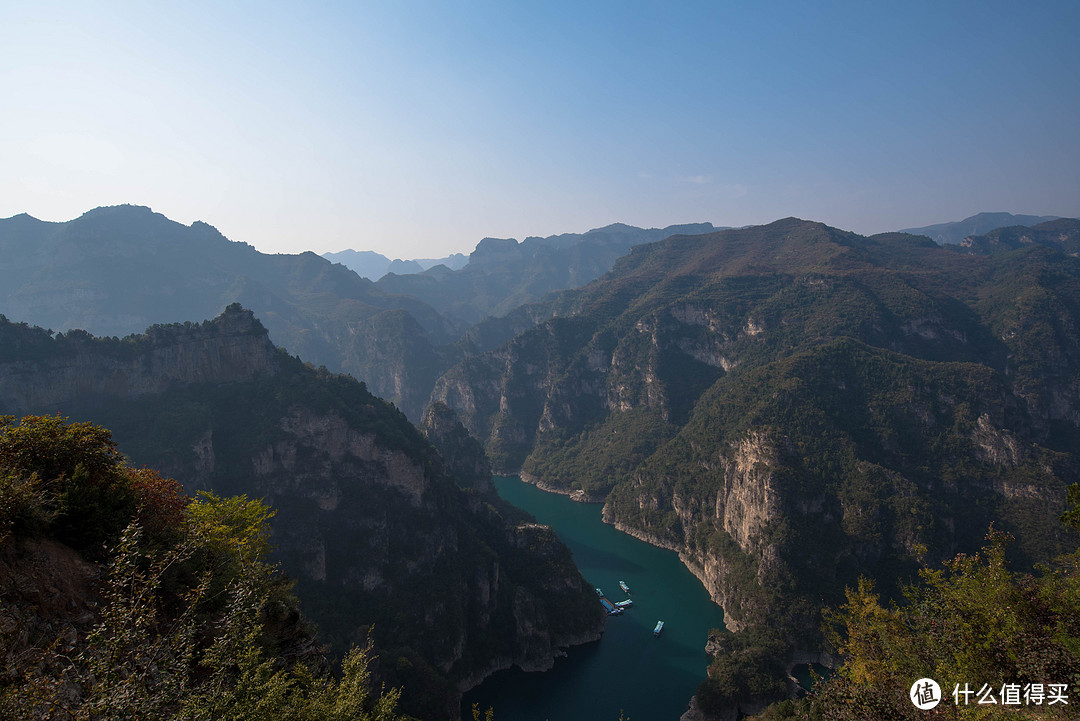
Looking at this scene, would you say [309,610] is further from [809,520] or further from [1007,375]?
[1007,375]

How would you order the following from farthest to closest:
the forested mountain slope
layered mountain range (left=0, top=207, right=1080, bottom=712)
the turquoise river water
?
the forested mountain slope → layered mountain range (left=0, top=207, right=1080, bottom=712) → the turquoise river water

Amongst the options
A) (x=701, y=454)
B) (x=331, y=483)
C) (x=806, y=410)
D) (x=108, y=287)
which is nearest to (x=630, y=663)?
(x=331, y=483)

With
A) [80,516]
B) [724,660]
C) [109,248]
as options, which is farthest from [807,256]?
[109,248]

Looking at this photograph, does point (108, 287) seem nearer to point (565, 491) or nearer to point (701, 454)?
point (565, 491)

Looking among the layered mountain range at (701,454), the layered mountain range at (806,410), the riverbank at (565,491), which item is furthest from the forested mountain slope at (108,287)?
the layered mountain range at (701,454)

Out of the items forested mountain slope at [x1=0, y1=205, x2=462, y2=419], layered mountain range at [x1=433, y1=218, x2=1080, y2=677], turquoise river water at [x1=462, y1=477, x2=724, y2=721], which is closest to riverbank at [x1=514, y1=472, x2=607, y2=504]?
layered mountain range at [x1=433, y1=218, x2=1080, y2=677]

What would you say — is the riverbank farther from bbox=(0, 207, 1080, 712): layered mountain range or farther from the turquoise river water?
the turquoise river water
